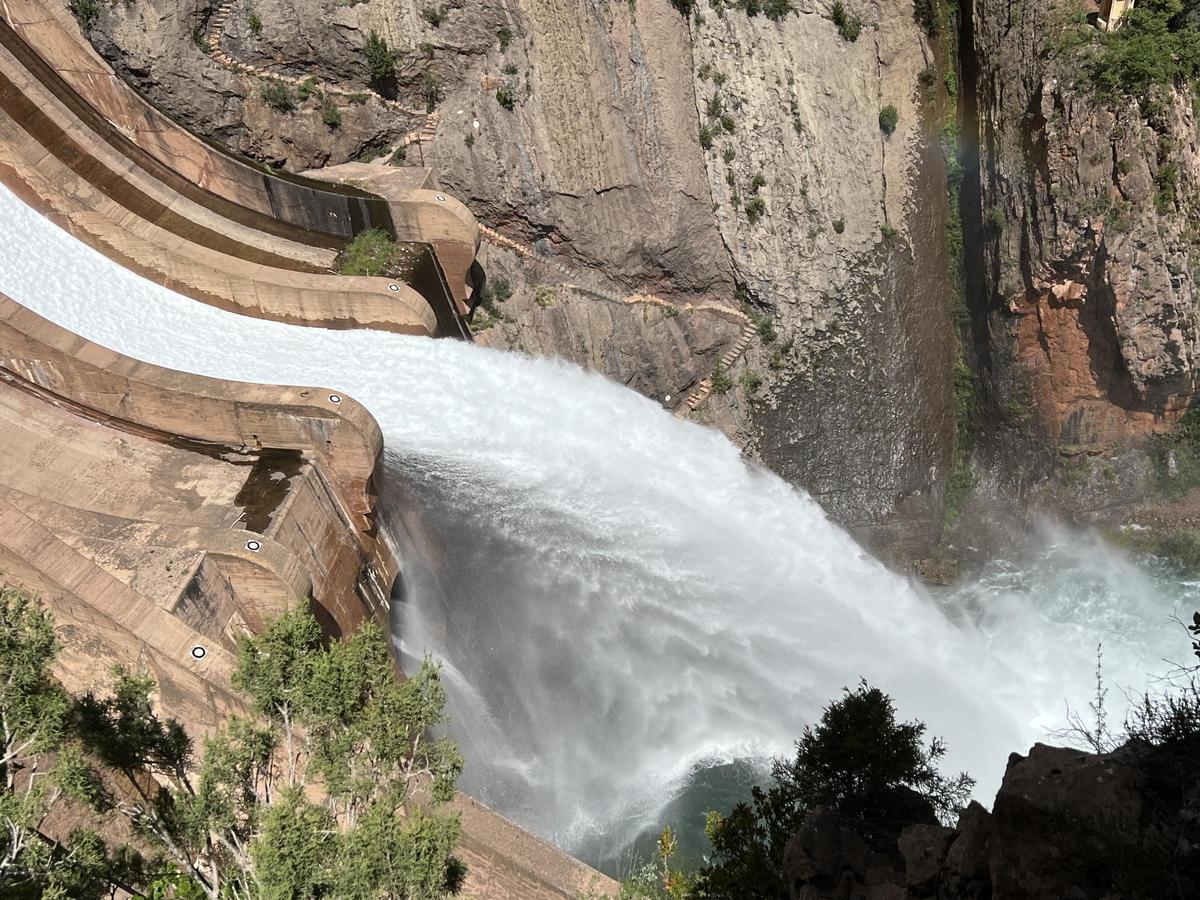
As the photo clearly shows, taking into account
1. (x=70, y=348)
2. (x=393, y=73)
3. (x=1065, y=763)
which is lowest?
(x=1065, y=763)

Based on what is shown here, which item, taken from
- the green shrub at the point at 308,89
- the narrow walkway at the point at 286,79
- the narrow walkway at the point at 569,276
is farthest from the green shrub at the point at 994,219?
the green shrub at the point at 308,89

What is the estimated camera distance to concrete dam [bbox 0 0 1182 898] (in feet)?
50.9

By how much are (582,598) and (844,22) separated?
15.5 metres

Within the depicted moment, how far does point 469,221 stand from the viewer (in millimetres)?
20875

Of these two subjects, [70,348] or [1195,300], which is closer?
[70,348]

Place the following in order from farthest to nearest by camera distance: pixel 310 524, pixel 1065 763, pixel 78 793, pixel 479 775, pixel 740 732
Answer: pixel 740 732 → pixel 479 775 → pixel 310 524 → pixel 78 793 → pixel 1065 763

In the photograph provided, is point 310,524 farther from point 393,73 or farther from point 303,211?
point 393,73

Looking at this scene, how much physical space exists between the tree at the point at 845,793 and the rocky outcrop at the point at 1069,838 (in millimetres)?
2036

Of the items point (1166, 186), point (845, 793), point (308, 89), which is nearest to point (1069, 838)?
point (845, 793)

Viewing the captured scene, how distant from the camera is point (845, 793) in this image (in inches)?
428

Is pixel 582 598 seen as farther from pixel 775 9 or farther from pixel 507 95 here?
pixel 775 9

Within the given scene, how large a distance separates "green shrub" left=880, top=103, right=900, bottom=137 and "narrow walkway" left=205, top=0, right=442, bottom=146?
1072 centimetres

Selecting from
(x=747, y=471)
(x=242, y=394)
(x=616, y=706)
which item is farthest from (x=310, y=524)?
(x=747, y=471)

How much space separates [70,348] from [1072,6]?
20655 mm
